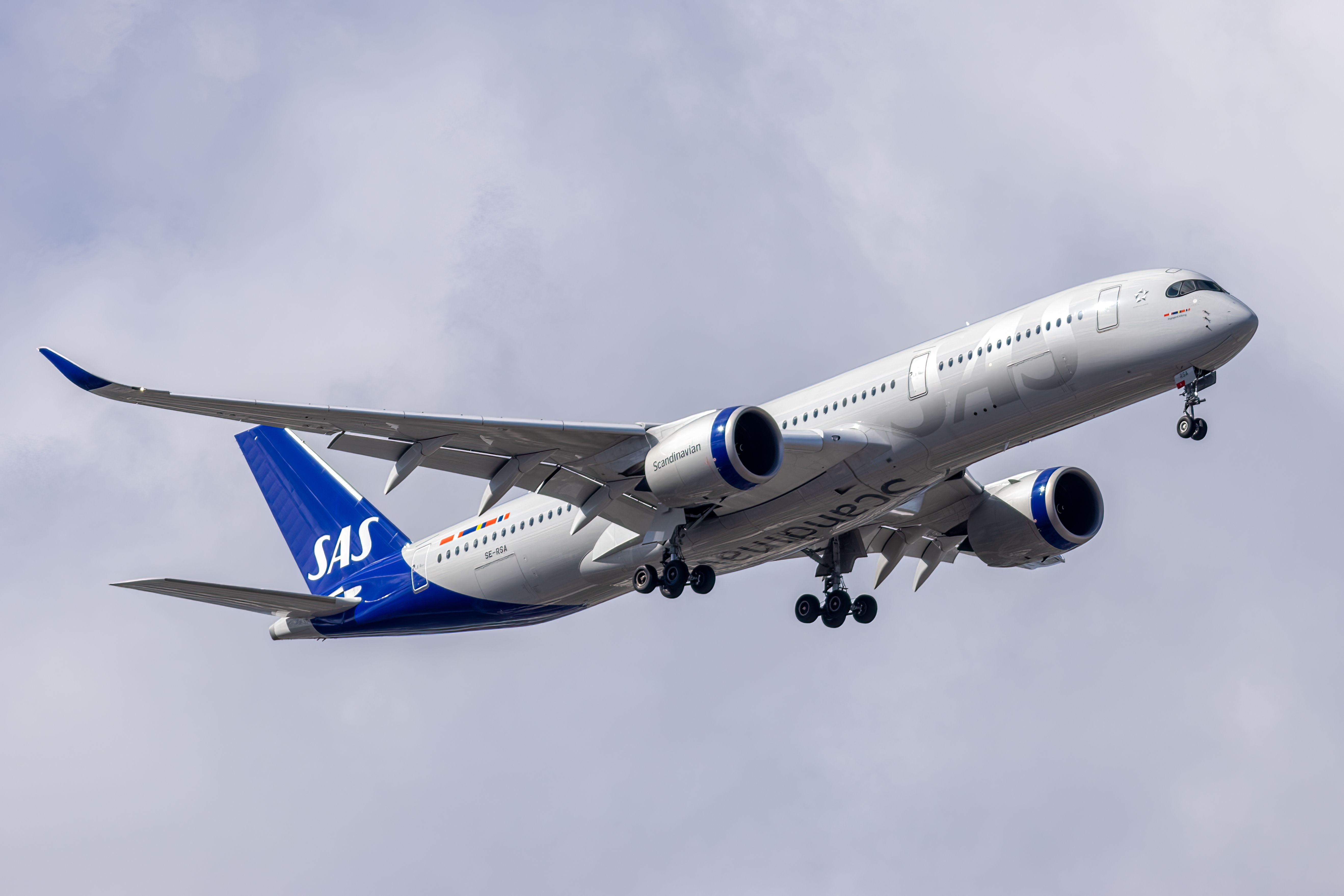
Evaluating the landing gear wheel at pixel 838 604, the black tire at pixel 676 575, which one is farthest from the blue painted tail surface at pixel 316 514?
the landing gear wheel at pixel 838 604

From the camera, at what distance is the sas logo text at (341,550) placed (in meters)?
40.9

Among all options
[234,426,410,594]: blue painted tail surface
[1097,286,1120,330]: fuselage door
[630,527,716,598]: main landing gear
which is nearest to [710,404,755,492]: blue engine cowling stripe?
[630,527,716,598]: main landing gear

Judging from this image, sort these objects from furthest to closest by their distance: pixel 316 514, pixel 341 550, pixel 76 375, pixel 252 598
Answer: pixel 316 514 → pixel 341 550 → pixel 252 598 → pixel 76 375

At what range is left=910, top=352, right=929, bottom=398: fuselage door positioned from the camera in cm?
3039

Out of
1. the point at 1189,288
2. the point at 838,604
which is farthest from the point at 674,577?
the point at 1189,288

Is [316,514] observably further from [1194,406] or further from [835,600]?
[1194,406]

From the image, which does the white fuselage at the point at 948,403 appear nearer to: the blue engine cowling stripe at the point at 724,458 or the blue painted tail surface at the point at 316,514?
the blue engine cowling stripe at the point at 724,458

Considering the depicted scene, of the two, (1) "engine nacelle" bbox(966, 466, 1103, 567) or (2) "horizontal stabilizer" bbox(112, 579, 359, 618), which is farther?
(1) "engine nacelle" bbox(966, 466, 1103, 567)

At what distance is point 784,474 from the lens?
1232 inches

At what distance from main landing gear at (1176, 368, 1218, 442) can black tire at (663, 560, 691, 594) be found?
1072 centimetres

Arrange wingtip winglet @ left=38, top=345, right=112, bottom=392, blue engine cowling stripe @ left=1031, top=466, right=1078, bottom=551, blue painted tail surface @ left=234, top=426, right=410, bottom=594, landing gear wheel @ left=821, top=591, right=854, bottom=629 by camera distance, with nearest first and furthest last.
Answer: wingtip winglet @ left=38, top=345, right=112, bottom=392 < blue engine cowling stripe @ left=1031, top=466, right=1078, bottom=551 < landing gear wheel @ left=821, top=591, right=854, bottom=629 < blue painted tail surface @ left=234, top=426, right=410, bottom=594

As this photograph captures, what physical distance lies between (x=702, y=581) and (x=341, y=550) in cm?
1281

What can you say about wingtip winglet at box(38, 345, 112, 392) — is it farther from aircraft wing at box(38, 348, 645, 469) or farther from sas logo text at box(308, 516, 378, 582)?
sas logo text at box(308, 516, 378, 582)

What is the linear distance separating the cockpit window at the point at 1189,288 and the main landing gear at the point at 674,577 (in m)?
11.2
